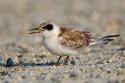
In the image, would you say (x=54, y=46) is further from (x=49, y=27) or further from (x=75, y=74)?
(x=75, y=74)

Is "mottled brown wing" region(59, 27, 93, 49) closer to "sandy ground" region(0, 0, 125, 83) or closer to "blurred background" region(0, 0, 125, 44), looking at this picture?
"sandy ground" region(0, 0, 125, 83)

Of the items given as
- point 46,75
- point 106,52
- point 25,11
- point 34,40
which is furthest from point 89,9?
point 46,75

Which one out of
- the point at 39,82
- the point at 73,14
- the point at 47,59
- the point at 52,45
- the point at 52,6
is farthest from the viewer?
the point at 52,6

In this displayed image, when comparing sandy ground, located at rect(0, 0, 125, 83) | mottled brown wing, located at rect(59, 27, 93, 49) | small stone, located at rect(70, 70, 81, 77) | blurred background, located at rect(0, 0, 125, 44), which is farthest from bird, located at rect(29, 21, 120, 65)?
blurred background, located at rect(0, 0, 125, 44)

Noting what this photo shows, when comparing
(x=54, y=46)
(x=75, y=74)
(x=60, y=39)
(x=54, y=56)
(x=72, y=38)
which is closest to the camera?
(x=75, y=74)

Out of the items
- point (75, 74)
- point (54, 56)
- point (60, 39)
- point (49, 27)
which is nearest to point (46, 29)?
point (49, 27)

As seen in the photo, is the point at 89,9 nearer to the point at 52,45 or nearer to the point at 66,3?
the point at 66,3
